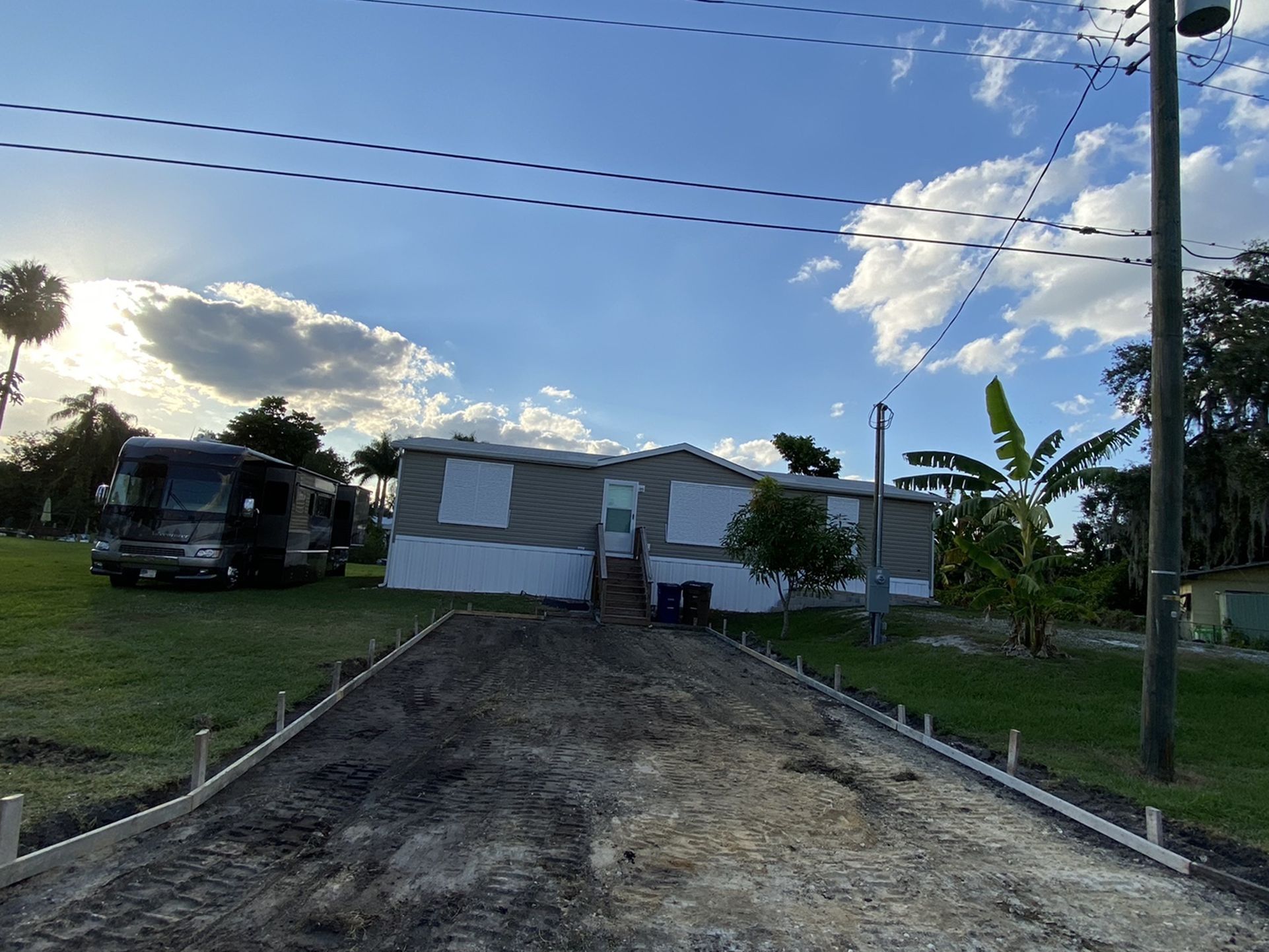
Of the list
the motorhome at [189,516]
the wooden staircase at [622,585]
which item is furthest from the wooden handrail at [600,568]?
the motorhome at [189,516]

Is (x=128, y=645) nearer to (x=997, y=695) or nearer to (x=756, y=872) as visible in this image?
(x=756, y=872)

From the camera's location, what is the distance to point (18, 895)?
332 cm

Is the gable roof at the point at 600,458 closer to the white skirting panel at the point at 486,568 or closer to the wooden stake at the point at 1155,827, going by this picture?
the white skirting panel at the point at 486,568

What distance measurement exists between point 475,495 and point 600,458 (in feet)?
11.4

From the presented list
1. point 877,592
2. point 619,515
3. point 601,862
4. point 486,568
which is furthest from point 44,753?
point 619,515

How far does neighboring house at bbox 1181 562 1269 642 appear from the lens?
1898 centimetres

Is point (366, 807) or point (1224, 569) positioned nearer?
point (366, 807)

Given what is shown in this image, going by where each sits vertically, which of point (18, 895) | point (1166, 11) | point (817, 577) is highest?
point (1166, 11)

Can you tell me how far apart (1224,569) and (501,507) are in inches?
864

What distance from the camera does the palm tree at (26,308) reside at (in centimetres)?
3612

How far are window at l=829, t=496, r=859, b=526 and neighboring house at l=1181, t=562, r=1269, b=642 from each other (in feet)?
29.0

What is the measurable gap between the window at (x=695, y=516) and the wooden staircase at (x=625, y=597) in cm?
193

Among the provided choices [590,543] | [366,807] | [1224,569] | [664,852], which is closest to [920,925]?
[664,852]

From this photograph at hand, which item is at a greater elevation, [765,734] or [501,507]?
[501,507]
